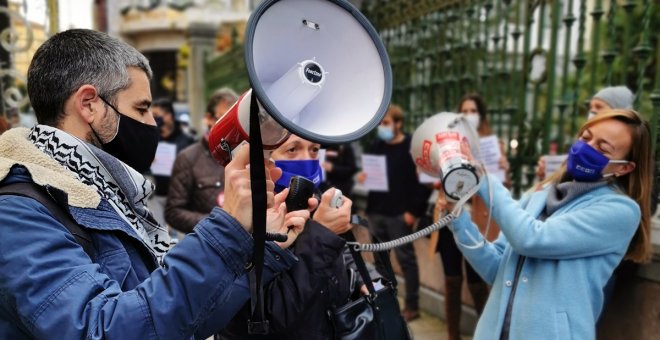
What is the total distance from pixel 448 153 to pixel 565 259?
604 mm

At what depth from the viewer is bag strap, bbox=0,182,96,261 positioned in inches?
48.6

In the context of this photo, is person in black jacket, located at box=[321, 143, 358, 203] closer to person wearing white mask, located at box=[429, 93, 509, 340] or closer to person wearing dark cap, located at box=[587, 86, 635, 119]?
person wearing white mask, located at box=[429, 93, 509, 340]

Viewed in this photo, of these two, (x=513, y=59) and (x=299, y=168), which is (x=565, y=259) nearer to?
(x=299, y=168)

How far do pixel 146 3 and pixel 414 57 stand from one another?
23.3 metres

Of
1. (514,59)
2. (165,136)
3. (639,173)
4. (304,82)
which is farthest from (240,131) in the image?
(165,136)

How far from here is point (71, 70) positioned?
4.66 feet

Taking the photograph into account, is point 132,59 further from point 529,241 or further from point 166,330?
point 529,241

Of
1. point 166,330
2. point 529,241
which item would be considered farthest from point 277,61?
point 529,241

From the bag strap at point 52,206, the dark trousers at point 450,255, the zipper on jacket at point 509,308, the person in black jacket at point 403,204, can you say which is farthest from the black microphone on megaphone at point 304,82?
the person in black jacket at point 403,204

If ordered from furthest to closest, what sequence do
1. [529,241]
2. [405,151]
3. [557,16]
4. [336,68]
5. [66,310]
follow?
[405,151] → [557,16] → [529,241] → [336,68] → [66,310]

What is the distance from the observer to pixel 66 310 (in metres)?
1.13

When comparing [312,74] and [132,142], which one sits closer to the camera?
[312,74]

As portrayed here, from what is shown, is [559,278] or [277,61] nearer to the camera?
[277,61]

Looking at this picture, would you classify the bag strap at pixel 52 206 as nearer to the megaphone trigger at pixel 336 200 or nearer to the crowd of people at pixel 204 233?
the crowd of people at pixel 204 233
